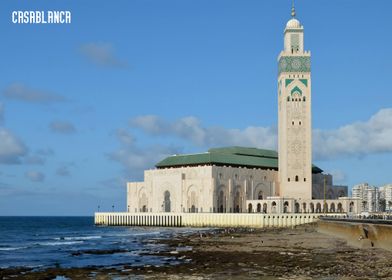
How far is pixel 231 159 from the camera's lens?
135750 millimetres

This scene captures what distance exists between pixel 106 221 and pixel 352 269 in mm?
103848

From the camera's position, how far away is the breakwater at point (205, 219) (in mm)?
105375

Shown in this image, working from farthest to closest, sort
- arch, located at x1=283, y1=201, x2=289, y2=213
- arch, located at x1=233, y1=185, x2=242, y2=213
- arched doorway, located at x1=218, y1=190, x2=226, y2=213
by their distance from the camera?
arch, located at x1=233, y1=185, x2=242, y2=213 → arched doorway, located at x1=218, y1=190, x2=226, y2=213 → arch, located at x1=283, y1=201, x2=289, y2=213

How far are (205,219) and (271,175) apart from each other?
2655cm

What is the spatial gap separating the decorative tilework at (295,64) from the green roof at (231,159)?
75.0 ft

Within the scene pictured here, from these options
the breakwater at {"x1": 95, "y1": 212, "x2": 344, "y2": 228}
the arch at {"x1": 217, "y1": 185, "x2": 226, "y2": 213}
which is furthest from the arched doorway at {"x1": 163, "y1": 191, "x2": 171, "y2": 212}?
the arch at {"x1": 217, "y1": 185, "x2": 226, "y2": 213}

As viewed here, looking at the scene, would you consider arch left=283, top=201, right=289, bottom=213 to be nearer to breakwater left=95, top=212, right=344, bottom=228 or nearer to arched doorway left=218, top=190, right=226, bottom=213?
arched doorway left=218, top=190, right=226, bottom=213

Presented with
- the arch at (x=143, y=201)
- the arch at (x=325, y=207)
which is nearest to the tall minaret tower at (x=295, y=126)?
the arch at (x=325, y=207)

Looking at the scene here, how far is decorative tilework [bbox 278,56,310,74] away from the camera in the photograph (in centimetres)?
12525

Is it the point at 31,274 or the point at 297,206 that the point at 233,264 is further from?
the point at 297,206

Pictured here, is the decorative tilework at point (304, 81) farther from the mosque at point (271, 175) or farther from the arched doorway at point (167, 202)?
the arched doorway at point (167, 202)

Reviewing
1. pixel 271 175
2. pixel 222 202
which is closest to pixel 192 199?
pixel 222 202

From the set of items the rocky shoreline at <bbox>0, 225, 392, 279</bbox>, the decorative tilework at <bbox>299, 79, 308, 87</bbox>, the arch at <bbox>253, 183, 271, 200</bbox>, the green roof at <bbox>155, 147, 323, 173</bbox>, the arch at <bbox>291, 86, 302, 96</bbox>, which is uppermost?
the decorative tilework at <bbox>299, 79, 308, 87</bbox>

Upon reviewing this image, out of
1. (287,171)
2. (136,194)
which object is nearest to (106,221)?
(136,194)
